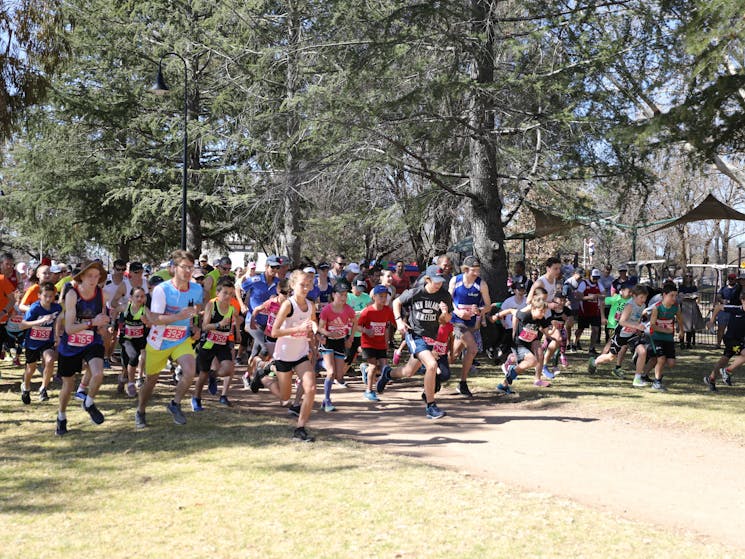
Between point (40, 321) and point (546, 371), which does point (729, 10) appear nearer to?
point (546, 371)

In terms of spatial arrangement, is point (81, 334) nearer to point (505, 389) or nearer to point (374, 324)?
point (374, 324)

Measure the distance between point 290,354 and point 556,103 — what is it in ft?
25.5

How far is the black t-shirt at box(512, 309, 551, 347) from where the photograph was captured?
10.5 meters

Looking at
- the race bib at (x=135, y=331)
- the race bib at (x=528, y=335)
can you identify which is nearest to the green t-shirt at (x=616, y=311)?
the race bib at (x=528, y=335)

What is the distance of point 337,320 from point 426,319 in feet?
4.75

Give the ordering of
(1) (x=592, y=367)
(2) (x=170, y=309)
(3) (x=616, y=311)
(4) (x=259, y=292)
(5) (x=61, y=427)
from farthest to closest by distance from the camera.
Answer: (3) (x=616, y=311)
(1) (x=592, y=367)
(4) (x=259, y=292)
(5) (x=61, y=427)
(2) (x=170, y=309)

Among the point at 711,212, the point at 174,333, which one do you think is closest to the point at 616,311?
the point at 711,212

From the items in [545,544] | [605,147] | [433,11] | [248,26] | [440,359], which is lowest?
[545,544]

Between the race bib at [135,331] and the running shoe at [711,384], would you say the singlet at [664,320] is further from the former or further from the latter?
the race bib at [135,331]

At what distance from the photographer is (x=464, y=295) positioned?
10.4 m

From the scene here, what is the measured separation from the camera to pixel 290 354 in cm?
768

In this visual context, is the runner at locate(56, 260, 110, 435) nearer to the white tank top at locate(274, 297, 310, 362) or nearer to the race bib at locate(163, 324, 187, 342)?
the race bib at locate(163, 324, 187, 342)

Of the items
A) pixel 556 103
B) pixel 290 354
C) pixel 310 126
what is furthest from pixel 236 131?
pixel 290 354

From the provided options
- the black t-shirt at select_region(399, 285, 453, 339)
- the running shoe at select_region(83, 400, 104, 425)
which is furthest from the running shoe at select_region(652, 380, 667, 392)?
the running shoe at select_region(83, 400, 104, 425)
